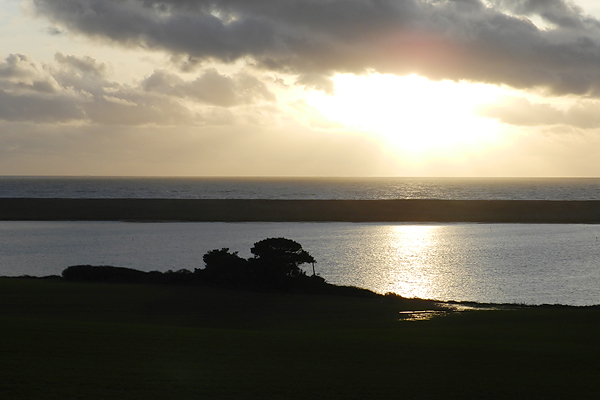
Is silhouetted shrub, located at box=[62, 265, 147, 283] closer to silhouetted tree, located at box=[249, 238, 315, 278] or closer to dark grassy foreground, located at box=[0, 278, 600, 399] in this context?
silhouetted tree, located at box=[249, 238, 315, 278]

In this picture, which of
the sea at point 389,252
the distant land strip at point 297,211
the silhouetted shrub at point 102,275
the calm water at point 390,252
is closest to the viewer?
the silhouetted shrub at point 102,275

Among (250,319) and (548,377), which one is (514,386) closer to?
(548,377)

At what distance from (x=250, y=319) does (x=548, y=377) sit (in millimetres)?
13835

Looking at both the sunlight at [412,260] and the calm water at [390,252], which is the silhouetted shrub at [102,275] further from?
the sunlight at [412,260]

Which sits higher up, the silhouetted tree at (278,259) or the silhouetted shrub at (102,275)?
the silhouetted tree at (278,259)

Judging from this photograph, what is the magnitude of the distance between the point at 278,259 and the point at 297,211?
63.9m

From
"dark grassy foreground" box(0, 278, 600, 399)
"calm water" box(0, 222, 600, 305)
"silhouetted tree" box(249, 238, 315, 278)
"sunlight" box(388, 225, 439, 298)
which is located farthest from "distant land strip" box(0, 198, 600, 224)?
"dark grassy foreground" box(0, 278, 600, 399)

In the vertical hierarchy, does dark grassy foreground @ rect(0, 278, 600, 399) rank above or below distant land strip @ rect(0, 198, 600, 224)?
below

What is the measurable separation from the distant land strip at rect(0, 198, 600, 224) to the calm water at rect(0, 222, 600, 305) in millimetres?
9230

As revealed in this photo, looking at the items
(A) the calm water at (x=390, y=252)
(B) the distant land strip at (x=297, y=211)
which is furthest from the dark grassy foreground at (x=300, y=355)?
(B) the distant land strip at (x=297, y=211)

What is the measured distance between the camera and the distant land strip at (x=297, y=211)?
90.1 m

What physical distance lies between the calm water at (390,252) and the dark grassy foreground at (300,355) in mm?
10104

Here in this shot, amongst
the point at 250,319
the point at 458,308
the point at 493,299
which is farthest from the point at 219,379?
the point at 493,299

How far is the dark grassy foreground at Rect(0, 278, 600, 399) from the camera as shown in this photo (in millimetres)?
13266
